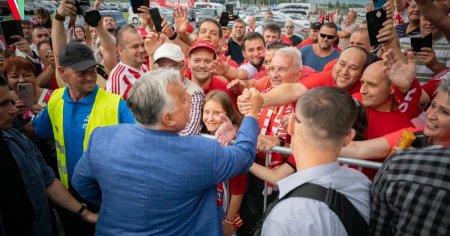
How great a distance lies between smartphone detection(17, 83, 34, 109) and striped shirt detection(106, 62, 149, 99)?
2.26ft

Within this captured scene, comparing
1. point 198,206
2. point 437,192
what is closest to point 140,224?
point 198,206

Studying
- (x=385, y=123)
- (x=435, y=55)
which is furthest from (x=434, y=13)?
(x=385, y=123)

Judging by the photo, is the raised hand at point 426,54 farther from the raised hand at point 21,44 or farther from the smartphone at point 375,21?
the raised hand at point 21,44

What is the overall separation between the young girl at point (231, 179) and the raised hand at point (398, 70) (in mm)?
1242

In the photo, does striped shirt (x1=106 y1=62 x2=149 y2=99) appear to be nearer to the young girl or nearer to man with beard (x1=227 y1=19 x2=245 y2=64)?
the young girl

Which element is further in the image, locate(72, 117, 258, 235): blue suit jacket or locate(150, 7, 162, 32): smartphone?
locate(150, 7, 162, 32): smartphone

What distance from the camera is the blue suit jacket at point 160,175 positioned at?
1632 mm

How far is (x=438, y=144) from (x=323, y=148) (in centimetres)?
115

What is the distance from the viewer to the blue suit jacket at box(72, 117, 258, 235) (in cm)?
163

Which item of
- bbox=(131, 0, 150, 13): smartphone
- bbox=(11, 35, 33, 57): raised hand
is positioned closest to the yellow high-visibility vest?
bbox=(131, 0, 150, 13): smartphone

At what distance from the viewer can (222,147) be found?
67.4 inches

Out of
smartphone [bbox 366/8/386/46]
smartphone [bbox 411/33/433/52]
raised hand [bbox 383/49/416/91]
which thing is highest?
smartphone [bbox 366/8/386/46]

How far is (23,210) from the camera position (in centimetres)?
208

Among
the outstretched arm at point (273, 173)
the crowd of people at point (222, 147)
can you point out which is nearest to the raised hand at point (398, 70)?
the crowd of people at point (222, 147)
